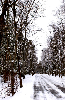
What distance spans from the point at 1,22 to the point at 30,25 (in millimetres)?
10703

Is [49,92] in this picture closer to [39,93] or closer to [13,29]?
[39,93]

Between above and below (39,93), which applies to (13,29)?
above

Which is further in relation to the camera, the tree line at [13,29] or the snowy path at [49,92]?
the snowy path at [49,92]

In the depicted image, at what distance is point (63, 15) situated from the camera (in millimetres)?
23141

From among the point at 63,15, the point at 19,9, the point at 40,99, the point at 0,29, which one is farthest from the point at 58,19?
the point at 0,29

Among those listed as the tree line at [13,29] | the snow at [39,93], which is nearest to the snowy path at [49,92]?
the snow at [39,93]

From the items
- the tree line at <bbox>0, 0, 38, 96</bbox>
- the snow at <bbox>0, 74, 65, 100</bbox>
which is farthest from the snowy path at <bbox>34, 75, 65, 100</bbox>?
the tree line at <bbox>0, 0, 38, 96</bbox>

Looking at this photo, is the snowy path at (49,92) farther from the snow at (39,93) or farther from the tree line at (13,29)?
the tree line at (13,29)

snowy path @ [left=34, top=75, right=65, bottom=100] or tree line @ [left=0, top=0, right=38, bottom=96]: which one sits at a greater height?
tree line @ [left=0, top=0, right=38, bottom=96]

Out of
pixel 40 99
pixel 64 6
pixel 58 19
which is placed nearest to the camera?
pixel 40 99

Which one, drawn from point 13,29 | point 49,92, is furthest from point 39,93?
point 13,29

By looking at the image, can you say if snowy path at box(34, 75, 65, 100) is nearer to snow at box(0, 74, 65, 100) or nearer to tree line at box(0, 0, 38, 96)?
snow at box(0, 74, 65, 100)

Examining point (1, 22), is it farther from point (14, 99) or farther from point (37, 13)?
point (37, 13)

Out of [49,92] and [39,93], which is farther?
[49,92]
